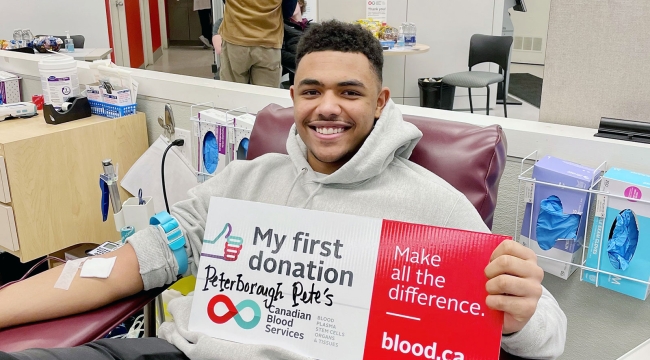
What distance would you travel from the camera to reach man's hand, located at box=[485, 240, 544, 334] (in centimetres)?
92

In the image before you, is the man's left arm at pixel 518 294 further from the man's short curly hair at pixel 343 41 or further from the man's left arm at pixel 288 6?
the man's left arm at pixel 288 6

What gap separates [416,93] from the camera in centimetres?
532

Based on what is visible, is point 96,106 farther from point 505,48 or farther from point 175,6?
point 175,6

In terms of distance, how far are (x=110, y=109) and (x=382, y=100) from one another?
123 centimetres

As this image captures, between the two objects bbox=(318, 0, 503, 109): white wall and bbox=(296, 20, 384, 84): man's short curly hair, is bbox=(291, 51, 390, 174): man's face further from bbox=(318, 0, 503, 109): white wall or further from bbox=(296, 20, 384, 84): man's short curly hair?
bbox=(318, 0, 503, 109): white wall

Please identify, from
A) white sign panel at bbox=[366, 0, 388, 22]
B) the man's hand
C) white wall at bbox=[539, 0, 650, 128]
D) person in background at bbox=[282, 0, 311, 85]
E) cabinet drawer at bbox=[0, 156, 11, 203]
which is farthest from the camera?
white sign panel at bbox=[366, 0, 388, 22]

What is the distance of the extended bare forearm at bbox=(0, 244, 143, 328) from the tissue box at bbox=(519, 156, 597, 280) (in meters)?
0.94

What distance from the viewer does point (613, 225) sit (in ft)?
4.17

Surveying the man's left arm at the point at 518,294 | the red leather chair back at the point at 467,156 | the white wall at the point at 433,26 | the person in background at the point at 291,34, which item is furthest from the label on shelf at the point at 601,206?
the white wall at the point at 433,26

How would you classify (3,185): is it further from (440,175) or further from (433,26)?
(433,26)

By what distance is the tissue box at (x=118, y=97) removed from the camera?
208 cm

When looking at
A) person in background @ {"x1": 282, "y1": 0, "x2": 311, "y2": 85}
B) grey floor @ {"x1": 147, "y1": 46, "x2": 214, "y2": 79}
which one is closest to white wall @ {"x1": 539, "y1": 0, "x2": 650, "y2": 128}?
person in background @ {"x1": 282, "y1": 0, "x2": 311, "y2": 85}

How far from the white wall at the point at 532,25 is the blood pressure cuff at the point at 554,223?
23.6ft

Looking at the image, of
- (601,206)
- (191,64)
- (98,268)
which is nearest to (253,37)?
(98,268)
